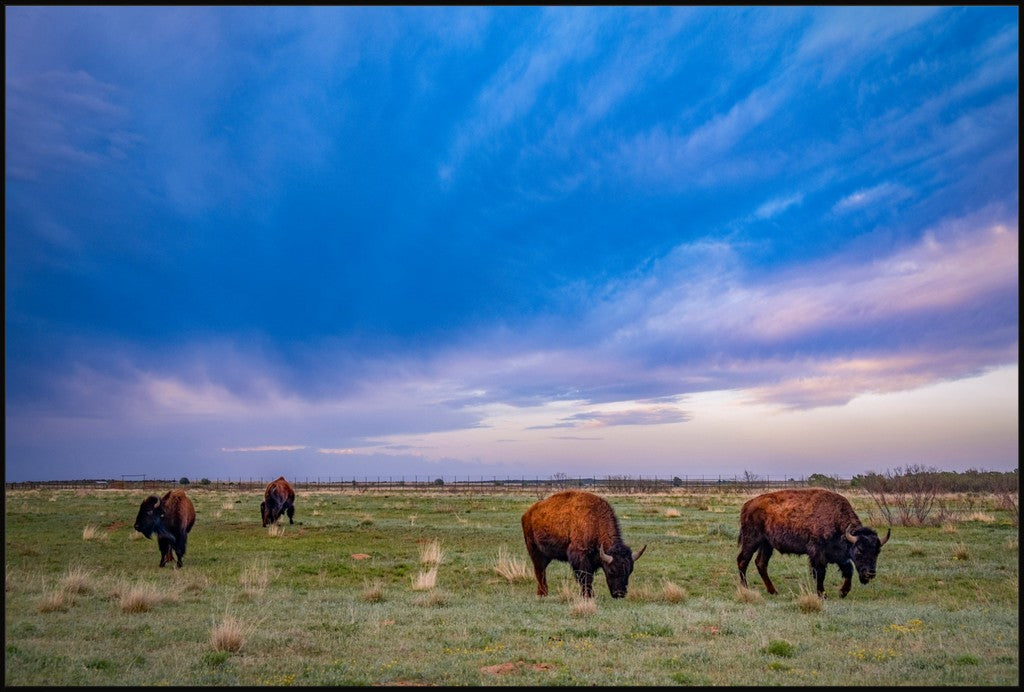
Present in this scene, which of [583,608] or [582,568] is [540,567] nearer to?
[582,568]

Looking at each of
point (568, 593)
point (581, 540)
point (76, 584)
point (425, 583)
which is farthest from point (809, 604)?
point (76, 584)

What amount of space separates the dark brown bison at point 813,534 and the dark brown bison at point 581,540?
3.57 metres

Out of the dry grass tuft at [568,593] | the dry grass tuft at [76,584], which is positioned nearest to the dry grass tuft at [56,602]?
the dry grass tuft at [76,584]

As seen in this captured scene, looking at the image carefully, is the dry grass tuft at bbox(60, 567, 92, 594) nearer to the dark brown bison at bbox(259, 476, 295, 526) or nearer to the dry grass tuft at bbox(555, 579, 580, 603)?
the dry grass tuft at bbox(555, 579, 580, 603)

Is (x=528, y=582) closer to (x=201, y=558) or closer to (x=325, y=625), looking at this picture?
(x=325, y=625)

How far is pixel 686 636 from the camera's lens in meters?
11.1

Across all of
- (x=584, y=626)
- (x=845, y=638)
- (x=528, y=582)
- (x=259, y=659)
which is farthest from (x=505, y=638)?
(x=528, y=582)

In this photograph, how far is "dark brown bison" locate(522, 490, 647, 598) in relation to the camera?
14844 mm

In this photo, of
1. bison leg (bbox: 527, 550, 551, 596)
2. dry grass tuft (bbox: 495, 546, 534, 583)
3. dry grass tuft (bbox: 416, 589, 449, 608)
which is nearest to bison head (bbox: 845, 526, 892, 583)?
bison leg (bbox: 527, 550, 551, 596)

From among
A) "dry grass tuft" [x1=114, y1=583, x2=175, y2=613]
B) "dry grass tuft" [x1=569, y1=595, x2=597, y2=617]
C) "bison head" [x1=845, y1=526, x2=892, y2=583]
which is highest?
"bison head" [x1=845, y1=526, x2=892, y2=583]

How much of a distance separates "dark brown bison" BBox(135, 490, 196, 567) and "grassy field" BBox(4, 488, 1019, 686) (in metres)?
0.77

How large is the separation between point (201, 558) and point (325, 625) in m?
13.3

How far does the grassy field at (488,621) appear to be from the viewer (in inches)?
363

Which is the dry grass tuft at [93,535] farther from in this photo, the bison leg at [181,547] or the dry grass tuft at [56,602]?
the dry grass tuft at [56,602]
